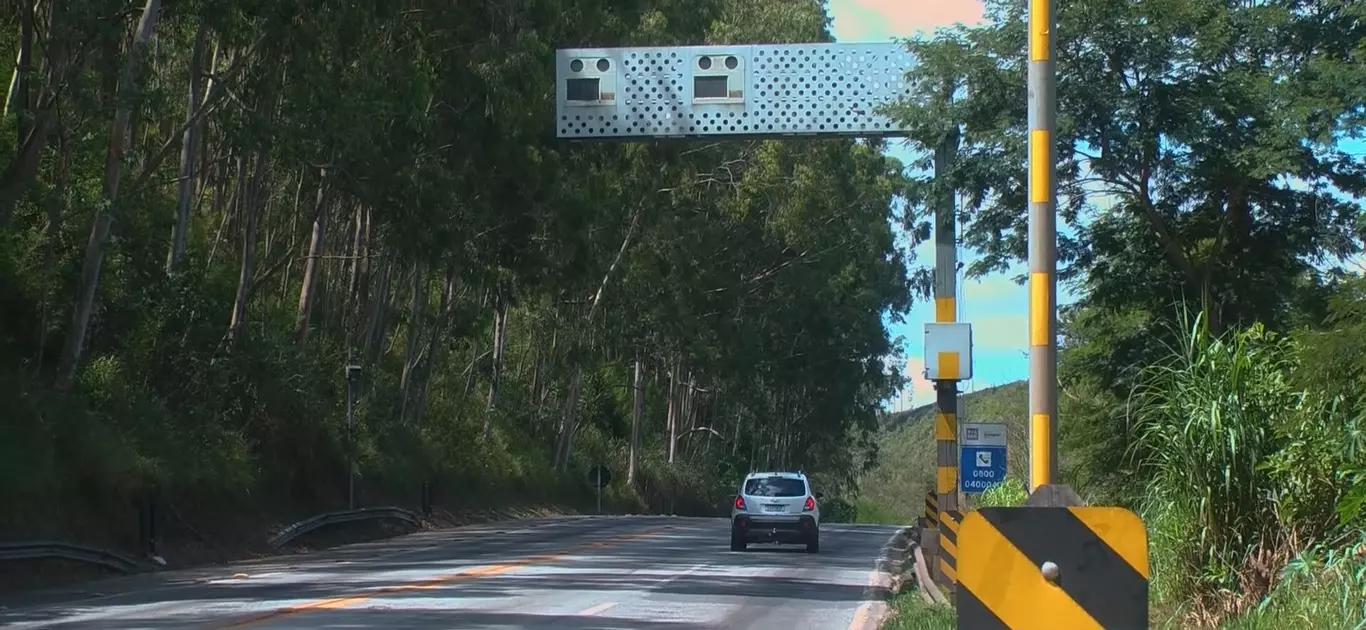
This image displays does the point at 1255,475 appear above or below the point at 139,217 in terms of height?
below

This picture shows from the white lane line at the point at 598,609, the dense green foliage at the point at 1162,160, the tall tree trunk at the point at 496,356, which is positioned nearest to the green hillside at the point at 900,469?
the tall tree trunk at the point at 496,356

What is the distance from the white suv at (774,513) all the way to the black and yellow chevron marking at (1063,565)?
23.2 m

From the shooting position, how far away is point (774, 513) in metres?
29.2

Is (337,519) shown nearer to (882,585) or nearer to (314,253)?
(314,253)

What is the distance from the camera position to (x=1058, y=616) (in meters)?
5.89

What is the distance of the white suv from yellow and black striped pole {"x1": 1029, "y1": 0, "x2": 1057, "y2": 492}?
20.3m

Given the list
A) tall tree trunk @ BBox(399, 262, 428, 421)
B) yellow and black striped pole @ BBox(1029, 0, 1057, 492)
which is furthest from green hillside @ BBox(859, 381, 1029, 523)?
yellow and black striped pole @ BBox(1029, 0, 1057, 492)

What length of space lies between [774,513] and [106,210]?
43.7 feet

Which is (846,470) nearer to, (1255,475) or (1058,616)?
(1255,475)

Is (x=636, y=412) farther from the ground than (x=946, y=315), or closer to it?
closer to it

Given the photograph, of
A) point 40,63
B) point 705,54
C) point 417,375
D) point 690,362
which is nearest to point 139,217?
point 40,63

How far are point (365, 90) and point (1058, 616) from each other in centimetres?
2150

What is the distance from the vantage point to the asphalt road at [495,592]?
15445 mm

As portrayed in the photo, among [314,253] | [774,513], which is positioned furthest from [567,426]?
[774,513]
